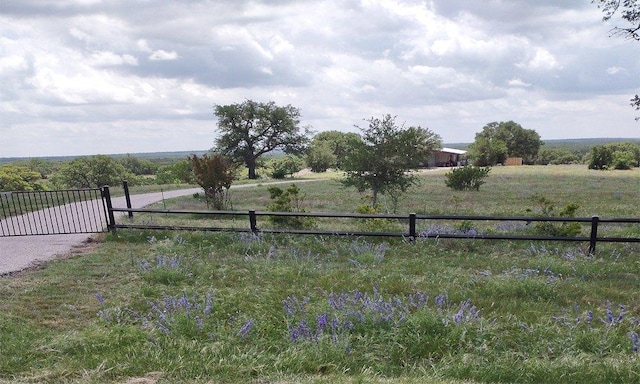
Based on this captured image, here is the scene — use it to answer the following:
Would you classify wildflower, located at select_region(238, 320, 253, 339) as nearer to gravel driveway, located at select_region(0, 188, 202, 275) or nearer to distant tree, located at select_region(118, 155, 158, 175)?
gravel driveway, located at select_region(0, 188, 202, 275)

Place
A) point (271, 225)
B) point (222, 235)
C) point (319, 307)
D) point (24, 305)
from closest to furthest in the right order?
point (319, 307)
point (24, 305)
point (222, 235)
point (271, 225)

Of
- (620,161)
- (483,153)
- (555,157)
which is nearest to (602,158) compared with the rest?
(620,161)

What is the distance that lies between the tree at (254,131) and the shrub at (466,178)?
30914mm

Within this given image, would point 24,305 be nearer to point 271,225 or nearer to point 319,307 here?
point 319,307

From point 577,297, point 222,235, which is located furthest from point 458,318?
point 222,235

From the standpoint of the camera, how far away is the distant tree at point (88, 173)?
2596 inches


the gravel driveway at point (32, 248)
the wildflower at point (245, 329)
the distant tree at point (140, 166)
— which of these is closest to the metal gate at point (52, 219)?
the gravel driveway at point (32, 248)

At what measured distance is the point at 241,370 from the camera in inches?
157

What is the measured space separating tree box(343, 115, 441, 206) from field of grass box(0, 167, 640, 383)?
23.4 feet

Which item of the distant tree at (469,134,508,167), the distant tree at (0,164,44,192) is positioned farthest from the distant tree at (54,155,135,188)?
the distant tree at (469,134,508,167)

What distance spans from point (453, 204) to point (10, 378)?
57.4 ft

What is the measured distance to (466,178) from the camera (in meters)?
26.5

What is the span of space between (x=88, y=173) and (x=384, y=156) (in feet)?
214

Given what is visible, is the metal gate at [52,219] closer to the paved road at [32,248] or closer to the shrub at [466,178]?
the paved road at [32,248]
